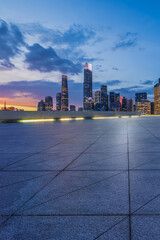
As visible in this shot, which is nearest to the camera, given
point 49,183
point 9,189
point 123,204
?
point 123,204

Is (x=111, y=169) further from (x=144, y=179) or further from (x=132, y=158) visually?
(x=132, y=158)

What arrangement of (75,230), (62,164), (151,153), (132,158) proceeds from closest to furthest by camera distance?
(75,230) → (62,164) → (132,158) → (151,153)

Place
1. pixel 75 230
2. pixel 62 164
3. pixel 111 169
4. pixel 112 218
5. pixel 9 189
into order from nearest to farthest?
pixel 75 230
pixel 112 218
pixel 9 189
pixel 111 169
pixel 62 164

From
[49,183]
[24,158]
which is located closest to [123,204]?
[49,183]

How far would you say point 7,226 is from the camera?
2.29 m

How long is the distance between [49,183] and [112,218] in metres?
1.53

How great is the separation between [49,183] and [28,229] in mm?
1408

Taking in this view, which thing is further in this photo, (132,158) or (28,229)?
(132,158)

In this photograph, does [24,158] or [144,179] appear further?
[24,158]

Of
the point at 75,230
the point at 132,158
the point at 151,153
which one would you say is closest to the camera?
the point at 75,230

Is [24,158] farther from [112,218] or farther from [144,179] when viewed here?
[112,218]

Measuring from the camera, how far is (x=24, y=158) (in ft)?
18.6

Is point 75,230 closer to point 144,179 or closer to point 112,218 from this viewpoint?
point 112,218

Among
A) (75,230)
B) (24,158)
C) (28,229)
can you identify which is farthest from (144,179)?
Answer: (24,158)
